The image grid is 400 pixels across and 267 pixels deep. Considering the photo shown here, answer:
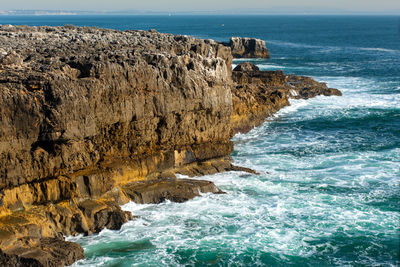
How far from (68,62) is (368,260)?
63.4ft

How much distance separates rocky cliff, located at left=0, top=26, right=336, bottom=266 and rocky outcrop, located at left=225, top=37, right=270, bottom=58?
59.2m

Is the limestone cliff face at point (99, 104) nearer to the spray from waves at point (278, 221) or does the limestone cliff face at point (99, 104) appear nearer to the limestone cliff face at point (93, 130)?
the limestone cliff face at point (93, 130)

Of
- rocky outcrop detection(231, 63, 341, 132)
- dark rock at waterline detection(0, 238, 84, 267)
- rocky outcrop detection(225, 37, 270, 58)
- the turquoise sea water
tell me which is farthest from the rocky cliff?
rocky outcrop detection(225, 37, 270, 58)

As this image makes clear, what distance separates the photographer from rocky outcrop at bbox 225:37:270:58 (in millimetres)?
97312

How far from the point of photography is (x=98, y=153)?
93.0 feet

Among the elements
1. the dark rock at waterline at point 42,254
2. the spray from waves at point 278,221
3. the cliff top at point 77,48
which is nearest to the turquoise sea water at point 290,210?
the spray from waves at point 278,221

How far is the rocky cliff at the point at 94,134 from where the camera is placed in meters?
24.2

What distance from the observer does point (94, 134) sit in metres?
27.4


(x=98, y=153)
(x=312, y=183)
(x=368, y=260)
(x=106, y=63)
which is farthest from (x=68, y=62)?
(x=368, y=260)

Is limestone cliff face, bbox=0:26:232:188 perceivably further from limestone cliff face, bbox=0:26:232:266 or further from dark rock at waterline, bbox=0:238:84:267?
dark rock at waterline, bbox=0:238:84:267

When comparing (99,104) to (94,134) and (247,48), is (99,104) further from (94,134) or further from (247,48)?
(247,48)

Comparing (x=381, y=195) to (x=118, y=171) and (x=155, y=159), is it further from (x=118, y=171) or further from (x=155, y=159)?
(x=118, y=171)

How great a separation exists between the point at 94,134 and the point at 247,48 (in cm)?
7507

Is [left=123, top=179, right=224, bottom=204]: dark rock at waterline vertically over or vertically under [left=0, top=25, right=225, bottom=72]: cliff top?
under
